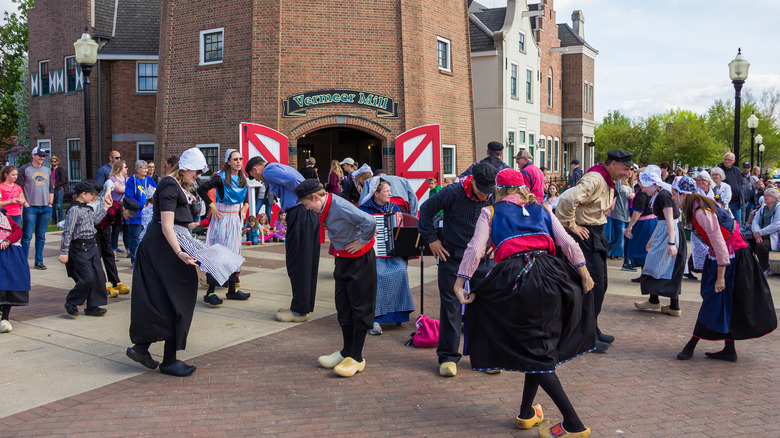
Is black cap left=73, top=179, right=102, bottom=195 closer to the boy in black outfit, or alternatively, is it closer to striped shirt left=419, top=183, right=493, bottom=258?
the boy in black outfit

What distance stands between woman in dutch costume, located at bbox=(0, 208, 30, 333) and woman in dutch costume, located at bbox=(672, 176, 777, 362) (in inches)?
270

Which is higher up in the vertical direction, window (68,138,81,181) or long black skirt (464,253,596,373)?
window (68,138,81,181)

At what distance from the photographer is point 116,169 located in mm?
9906

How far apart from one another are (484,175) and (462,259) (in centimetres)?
80

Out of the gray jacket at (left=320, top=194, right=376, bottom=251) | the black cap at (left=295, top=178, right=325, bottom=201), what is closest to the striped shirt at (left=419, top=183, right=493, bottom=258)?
the gray jacket at (left=320, top=194, right=376, bottom=251)

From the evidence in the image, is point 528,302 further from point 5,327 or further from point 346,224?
point 5,327

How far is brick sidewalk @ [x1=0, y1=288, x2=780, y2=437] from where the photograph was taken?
4250mm

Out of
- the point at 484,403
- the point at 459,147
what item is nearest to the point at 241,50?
the point at 459,147

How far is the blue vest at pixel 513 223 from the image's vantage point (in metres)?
4.15

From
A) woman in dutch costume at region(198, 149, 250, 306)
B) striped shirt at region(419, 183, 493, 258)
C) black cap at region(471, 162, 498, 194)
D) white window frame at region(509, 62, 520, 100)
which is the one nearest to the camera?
black cap at region(471, 162, 498, 194)

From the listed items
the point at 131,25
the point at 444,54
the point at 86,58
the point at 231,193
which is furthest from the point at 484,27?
the point at 231,193

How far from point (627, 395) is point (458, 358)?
4.63 feet

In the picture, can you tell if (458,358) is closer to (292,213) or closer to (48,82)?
(292,213)

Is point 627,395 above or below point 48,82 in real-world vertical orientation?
below
